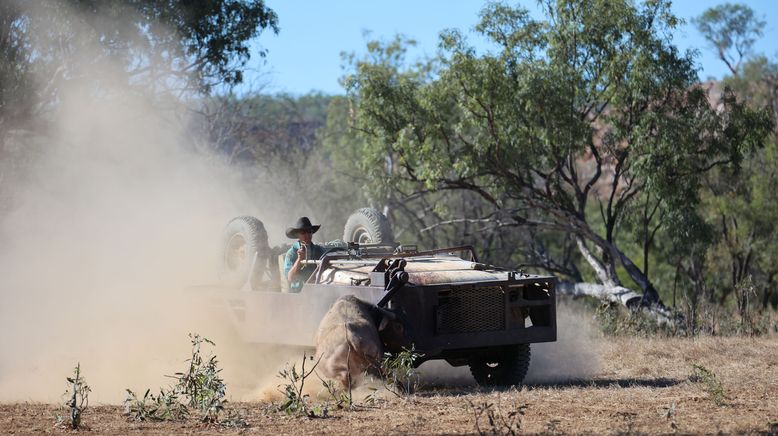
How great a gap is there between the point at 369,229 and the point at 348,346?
3.88 metres

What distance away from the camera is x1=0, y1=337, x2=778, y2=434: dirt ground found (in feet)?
25.6

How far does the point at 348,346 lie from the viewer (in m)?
9.60

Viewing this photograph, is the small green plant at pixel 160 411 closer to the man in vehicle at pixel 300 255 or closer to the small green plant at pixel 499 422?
the small green plant at pixel 499 422

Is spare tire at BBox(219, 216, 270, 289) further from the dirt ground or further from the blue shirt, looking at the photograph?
the dirt ground

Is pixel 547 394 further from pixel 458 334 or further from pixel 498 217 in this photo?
pixel 498 217

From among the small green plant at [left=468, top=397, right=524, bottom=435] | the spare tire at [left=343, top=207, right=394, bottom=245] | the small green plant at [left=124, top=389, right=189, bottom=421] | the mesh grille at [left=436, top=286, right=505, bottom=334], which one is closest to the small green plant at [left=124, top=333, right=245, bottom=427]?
the small green plant at [left=124, top=389, right=189, bottom=421]

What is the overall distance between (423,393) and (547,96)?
33.0 feet

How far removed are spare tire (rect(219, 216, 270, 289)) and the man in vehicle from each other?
534 mm

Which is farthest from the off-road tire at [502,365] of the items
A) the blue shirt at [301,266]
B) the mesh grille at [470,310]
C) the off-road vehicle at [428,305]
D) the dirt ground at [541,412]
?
the blue shirt at [301,266]

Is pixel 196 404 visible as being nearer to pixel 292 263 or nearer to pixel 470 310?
pixel 470 310

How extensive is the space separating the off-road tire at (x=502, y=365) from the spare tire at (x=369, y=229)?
2.17 meters

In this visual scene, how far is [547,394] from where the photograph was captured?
377 inches

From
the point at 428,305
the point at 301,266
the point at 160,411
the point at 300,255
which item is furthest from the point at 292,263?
the point at 160,411

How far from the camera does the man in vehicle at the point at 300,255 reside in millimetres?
11711
